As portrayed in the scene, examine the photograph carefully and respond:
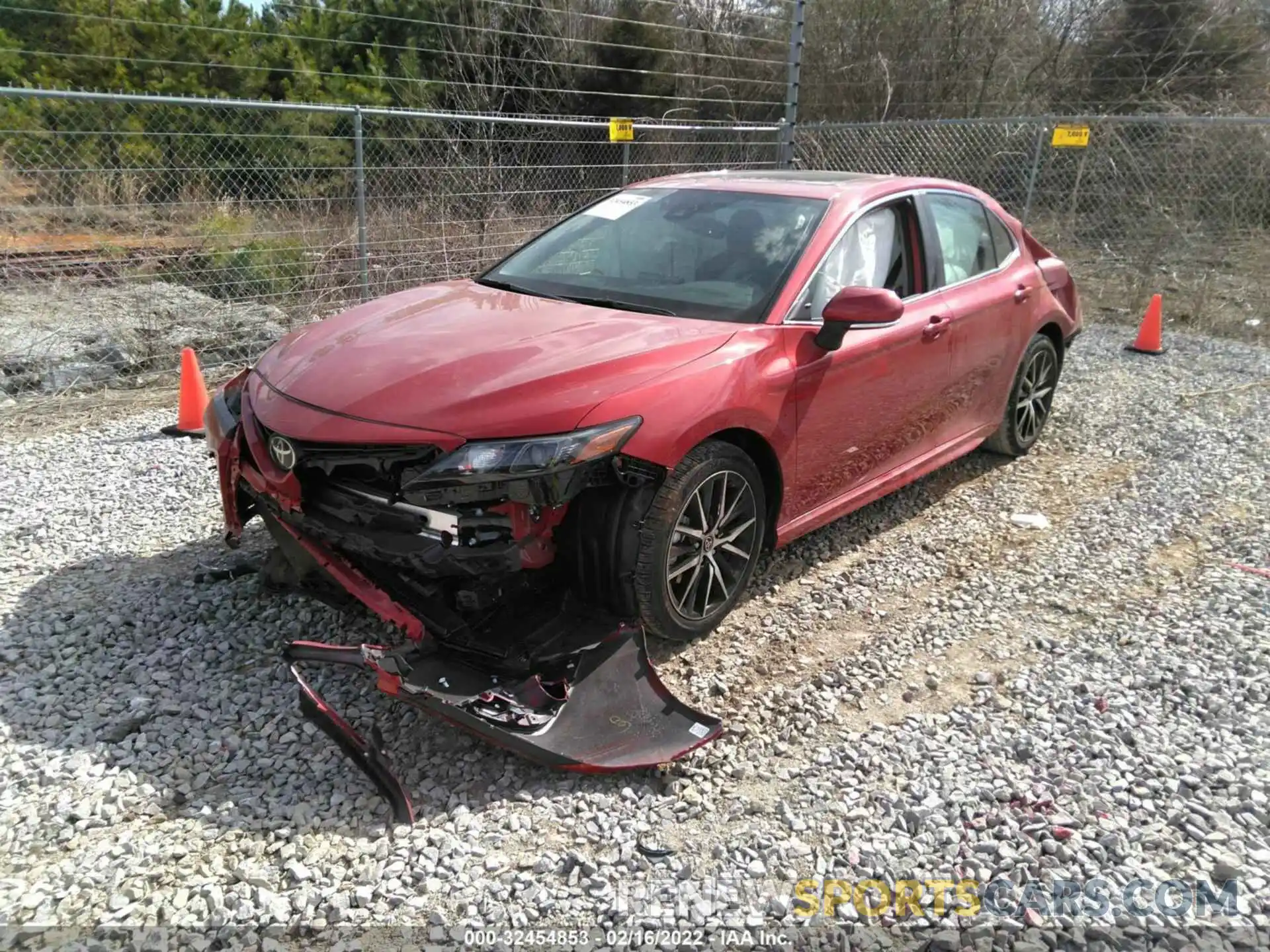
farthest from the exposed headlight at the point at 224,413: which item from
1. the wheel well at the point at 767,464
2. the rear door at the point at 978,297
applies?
the rear door at the point at 978,297

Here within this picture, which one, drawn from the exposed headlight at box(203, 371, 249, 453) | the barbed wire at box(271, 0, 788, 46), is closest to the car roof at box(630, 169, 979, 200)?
the exposed headlight at box(203, 371, 249, 453)

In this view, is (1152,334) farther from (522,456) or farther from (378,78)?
(378,78)

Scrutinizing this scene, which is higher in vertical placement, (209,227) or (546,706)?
(209,227)

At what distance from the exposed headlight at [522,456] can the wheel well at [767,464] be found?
2.11ft

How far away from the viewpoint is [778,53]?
17.5 metres

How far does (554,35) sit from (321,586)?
46.8 ft

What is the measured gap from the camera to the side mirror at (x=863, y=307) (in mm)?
3785

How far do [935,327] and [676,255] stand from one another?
1.35m

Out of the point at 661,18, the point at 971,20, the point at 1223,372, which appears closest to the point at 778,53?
the point at 661,18

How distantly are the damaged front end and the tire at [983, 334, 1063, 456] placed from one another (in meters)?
3.32

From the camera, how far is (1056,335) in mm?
6012

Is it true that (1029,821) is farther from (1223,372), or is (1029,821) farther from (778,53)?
(778,53)

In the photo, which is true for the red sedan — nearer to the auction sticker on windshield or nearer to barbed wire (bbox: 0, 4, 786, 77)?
the auction sticker on windshield

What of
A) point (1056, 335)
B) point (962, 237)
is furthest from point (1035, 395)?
point (962, 237)
